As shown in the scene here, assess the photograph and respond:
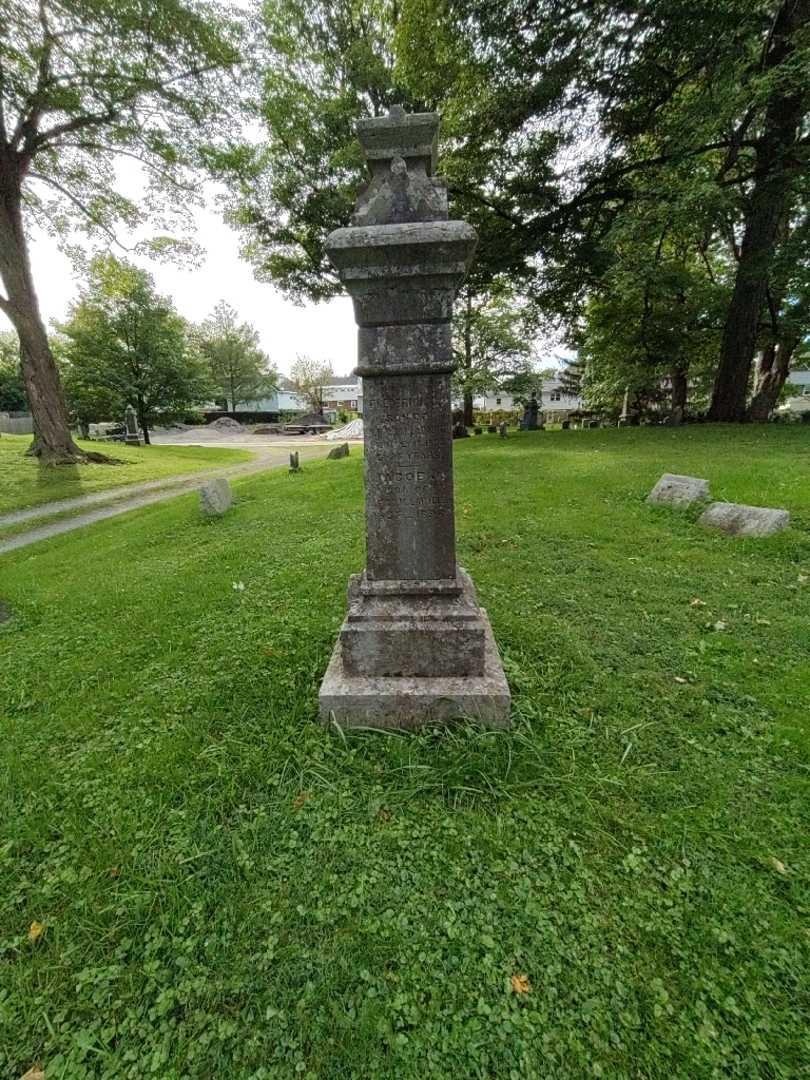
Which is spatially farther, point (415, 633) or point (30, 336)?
point (30, 336)

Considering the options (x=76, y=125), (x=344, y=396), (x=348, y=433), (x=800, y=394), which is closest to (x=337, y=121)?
(x=76, y=125)

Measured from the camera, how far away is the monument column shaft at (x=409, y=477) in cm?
258

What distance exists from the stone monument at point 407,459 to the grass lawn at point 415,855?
234 mm

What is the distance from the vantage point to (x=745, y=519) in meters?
5.34

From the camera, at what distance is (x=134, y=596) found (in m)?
4.79

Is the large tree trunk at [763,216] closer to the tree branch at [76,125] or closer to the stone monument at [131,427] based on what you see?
the tree branch at [76,125]

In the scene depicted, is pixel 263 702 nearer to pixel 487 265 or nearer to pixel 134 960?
pixel 134 960

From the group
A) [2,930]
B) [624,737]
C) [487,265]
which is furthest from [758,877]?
[487,265]

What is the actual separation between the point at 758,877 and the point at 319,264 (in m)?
18.4

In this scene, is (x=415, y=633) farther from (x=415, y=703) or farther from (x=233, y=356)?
(x=233, y=356)

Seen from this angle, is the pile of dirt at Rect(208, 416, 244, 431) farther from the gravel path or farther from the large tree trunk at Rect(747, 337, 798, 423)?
the large tree trunk at Rect(747, 337, 798, 423)

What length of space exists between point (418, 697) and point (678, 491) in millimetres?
5513

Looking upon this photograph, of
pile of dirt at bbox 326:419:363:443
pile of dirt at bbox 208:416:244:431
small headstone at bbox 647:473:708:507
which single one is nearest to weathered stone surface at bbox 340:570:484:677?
small headstone at bbox 647:473:708:507

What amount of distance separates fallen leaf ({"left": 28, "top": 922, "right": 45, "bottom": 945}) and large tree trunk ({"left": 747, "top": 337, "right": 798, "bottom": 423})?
18.3 metres
